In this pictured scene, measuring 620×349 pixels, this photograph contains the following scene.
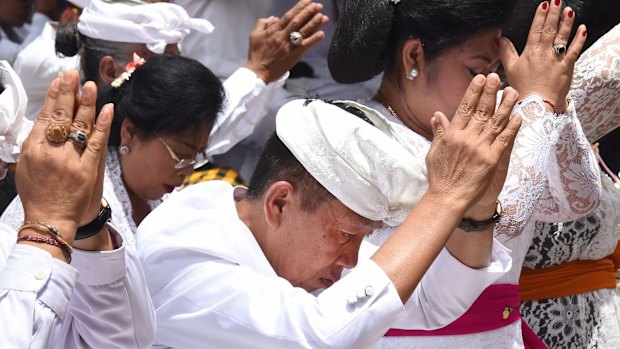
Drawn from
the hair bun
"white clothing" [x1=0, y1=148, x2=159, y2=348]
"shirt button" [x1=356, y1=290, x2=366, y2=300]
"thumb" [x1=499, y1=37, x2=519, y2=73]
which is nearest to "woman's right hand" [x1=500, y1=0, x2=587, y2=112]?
"thumb" [x1=499, y1=37, x2=519, y2=73]

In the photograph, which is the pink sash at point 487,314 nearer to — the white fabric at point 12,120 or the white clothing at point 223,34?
the white fabric at point 12,120

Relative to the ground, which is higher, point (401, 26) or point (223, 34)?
point (401, 26)

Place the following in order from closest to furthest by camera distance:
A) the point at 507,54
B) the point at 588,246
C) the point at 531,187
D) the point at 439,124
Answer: the point at 439,124 < the point at 531,187 < the point at 507,54 < the point at 588,246

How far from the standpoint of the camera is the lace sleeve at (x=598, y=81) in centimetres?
338

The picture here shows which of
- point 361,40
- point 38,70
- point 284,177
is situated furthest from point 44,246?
point 38,70

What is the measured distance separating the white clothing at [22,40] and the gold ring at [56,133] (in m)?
3.75

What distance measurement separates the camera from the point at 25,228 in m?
2.25

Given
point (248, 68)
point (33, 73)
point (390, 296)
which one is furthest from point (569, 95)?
point (33, 73)

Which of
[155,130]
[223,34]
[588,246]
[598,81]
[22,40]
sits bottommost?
[22,40]

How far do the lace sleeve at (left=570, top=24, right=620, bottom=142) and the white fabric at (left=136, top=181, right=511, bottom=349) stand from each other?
0.73m

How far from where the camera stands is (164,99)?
4.20 meters

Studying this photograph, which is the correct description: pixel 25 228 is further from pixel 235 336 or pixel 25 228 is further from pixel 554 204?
pixel 554 204

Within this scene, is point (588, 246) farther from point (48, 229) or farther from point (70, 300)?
point (48, 229)

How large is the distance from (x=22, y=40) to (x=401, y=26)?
3958 millimetres
